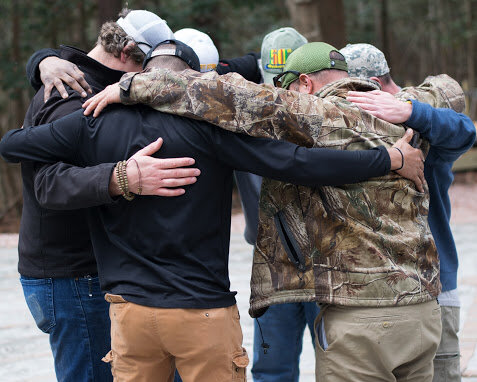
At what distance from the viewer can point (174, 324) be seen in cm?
236

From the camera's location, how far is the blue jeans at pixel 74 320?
9.52ft

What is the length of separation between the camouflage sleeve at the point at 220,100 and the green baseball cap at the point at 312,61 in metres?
0.29

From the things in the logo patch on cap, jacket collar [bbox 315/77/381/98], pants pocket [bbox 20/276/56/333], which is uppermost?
the logo patch on cap

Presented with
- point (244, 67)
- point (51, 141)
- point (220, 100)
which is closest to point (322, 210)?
point (220, 100)

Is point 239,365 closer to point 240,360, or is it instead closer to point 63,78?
point 240,360

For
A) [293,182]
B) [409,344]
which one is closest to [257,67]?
[293,182]

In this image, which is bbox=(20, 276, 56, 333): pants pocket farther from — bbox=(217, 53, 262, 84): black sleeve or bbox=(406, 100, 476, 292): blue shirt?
bbox=(217, 53, 262, 84): black sleeve

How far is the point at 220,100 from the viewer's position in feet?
7.73

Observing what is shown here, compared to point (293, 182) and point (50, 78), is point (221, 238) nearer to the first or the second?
point (293, 182)

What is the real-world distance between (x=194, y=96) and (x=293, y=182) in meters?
0.48

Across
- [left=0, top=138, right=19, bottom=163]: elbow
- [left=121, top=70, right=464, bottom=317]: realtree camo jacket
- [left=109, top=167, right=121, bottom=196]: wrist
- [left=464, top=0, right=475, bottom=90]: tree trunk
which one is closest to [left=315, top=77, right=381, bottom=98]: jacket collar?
[left=121, top=70, right=464, bottom=317]: realtree camo jacket

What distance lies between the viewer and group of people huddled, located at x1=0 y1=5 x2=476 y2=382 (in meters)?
2.37

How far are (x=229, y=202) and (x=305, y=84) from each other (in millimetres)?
584

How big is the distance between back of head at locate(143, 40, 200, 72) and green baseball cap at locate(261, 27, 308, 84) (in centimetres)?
129
